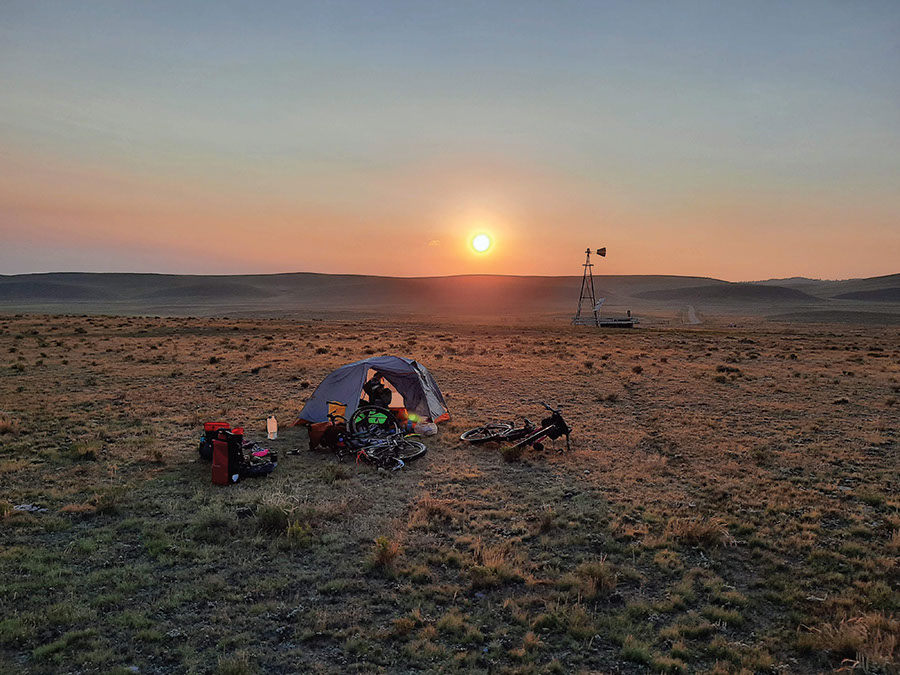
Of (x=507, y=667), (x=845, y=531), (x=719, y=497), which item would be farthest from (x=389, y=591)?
(x=845, y=531)

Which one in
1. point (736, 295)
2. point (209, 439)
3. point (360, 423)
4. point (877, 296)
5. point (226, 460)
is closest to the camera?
point (226, 460)

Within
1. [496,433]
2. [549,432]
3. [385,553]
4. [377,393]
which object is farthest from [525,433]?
[385,553]

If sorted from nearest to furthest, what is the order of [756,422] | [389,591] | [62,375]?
1. [389,591]
2. [756,422]
3. [62,375]

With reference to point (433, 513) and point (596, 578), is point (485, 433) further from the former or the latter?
point (596, 578)

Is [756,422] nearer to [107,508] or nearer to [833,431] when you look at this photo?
[833,431]

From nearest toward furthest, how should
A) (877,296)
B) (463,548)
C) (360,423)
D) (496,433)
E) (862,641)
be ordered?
1. (862,641)
2. (463,548)
3. (360,423)
4. (496,433)
5. (877,296)

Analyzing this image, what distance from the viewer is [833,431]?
14.6 m

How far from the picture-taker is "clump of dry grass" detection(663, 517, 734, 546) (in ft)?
26.8

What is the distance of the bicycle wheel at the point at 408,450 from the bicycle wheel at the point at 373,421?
438 mm

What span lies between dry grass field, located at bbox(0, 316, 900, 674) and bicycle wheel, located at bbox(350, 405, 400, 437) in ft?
3.77

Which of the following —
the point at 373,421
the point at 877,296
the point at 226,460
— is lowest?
the point at 226,460

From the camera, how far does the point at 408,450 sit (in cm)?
1247

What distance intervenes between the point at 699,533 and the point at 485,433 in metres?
6.33

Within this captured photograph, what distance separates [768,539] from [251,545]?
8138 mm
